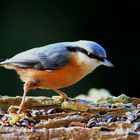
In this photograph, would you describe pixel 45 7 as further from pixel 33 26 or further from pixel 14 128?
pixel 14 128

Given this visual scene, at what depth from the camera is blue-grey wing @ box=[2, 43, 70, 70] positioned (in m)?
2.33

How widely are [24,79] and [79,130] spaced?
607 millimetres

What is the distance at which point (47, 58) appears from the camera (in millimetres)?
2354

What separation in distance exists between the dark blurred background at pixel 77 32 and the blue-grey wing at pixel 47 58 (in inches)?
78.1

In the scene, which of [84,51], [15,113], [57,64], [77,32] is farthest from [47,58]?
[77,32]

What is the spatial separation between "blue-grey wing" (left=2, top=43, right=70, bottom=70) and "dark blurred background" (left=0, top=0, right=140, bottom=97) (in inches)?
78.1

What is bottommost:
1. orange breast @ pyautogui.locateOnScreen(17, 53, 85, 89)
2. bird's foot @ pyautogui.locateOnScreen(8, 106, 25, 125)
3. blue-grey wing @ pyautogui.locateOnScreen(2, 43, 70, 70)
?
bird's foot @ pyautogui.locateOnScreen(8, 106, 25, 125)

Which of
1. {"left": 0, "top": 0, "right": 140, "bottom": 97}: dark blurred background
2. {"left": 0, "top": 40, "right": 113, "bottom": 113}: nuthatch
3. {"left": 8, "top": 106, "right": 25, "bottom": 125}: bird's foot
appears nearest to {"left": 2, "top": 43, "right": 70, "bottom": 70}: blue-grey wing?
{"left": 0, "top": 40, "right": 113, "bottom": 113}: nuthatch

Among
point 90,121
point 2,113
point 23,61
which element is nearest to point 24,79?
point 23,61

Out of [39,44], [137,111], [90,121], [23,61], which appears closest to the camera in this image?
[90,121]

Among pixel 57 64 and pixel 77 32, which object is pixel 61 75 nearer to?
pixel 57 64

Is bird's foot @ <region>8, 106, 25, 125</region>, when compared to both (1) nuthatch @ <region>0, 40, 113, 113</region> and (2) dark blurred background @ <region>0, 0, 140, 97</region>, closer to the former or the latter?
(1) nuthatch @ <region>0, 40, 113, 113</region>

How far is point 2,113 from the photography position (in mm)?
2248

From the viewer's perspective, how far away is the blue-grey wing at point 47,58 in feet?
7.65
